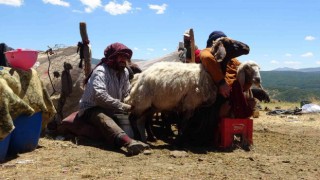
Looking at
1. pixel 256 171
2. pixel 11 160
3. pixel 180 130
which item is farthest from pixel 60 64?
pixel 256 171

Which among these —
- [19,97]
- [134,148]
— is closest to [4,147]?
[19,97]

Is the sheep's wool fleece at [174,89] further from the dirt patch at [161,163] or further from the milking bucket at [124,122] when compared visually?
the dirt patch at [161,163]

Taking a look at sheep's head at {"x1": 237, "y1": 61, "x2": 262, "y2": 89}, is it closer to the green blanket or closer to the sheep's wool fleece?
the sheep's wool fleece

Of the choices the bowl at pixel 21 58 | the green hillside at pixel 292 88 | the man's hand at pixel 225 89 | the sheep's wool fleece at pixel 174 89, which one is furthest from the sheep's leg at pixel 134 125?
the green hillside at pixel 292 88

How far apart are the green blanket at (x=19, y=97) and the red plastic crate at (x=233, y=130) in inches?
109

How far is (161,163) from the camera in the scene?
17.4ft

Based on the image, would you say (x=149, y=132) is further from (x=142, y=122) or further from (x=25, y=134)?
(x=25, y=134)

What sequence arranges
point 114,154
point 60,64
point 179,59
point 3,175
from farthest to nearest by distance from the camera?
point 179,59 < point 60,64 < point 114,154 < point 3,175

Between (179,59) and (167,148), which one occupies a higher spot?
(179,59)

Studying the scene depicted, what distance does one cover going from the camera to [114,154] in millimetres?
5766

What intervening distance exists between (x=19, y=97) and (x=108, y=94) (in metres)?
1.54

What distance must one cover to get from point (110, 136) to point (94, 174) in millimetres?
1496

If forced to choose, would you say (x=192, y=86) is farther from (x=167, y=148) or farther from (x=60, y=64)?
(x=60, y=64)

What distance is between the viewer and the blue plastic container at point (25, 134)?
5.51m
